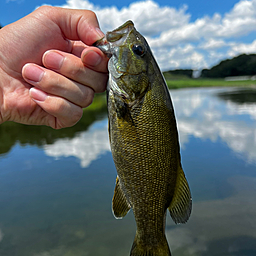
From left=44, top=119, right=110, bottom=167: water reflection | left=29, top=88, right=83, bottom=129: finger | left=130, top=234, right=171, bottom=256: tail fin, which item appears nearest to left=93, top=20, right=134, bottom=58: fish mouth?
left=29, top=88, right=83, bottom=129: finger

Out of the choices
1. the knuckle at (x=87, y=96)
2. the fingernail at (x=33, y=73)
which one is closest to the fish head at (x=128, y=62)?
the knuckle at (x=87, y=96)

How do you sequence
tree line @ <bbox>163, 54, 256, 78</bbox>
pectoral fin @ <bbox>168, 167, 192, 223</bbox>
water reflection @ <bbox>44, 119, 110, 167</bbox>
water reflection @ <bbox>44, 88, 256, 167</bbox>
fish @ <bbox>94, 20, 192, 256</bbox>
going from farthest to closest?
tree line @ <bbox>163, 54, 256, 78</bbox> → water reflection @ <bbox>44, 88, 256, 167</bbox> → water reflection @ <bbox>44, 119, 110, 167</bbox> → pectoral fin @ <bbox>168, 167, 192, 223</bbox> → fish @ <bbox>94, 20, 192, 256</bbox>

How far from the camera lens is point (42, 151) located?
11.9 metres

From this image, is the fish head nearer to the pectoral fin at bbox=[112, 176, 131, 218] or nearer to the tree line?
the pectoral fin at bbox=[112, 176, 131, 218]

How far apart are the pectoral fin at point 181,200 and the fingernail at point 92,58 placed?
128cm

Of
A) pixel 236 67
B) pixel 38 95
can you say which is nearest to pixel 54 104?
pixel 38 95

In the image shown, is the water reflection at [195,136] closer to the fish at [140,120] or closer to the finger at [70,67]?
the finger at [70,67]

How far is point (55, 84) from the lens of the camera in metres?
2.40

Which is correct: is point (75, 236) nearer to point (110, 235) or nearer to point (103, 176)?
point (110, 235)

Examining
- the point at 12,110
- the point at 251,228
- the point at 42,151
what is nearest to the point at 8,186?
the point at 42,151

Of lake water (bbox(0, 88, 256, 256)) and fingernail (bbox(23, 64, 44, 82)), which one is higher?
fingernail (bbox(23, 64, 44, 82))

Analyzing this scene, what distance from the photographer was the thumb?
7.81ft

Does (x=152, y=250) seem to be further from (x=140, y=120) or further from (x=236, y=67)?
(x=236, y=67)

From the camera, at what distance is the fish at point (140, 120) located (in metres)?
1.97
